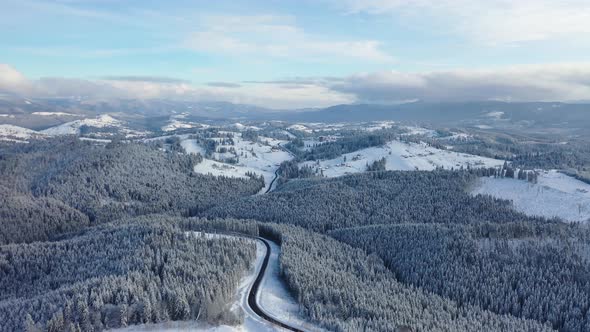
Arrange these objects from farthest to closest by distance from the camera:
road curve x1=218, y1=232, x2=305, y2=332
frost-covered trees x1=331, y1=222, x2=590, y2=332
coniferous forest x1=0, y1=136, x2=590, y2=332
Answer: frost-covered trees x1=331, y1=222, x2=590, y2=332, road curve x1=218, y1=232, x2=305, y2=332, coniferous forest x1=0, y1=136, x2=590, y2=332

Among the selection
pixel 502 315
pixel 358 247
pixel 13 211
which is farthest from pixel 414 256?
pixel 13 211

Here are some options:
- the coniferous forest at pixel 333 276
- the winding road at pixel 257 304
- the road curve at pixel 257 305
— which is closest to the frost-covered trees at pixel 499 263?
the coniferous forest at pixel 333 276

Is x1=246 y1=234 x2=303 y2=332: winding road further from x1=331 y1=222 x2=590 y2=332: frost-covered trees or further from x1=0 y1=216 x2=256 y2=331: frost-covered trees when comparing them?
x1=331 y1=222 x2=590 y2=332: frost-covered trees

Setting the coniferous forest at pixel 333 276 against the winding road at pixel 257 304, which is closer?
the coniferous forest at pixel 333 276

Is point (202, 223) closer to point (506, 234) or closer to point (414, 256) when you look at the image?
point (414, 256)

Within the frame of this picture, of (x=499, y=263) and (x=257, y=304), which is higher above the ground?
(x=257, y=304)

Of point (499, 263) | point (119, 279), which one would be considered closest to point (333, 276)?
point (119, 279)

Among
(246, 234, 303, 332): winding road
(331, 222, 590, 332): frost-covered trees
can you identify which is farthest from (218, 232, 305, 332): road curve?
(331, 222, 590, 332): frost-covered trees

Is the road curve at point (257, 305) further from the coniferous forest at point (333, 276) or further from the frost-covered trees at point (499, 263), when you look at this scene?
the frost-covered trees at point (499, 263)

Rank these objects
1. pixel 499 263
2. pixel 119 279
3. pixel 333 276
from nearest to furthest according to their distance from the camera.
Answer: pixel 119 279
pixel 333 276
pixel 499 263

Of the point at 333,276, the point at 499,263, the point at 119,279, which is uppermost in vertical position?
the point at 119,279

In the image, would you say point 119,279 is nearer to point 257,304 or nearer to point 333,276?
point 257,304

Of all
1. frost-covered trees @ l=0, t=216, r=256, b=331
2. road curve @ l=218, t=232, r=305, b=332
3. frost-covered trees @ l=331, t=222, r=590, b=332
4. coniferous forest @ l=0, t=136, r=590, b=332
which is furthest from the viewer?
frost-covered trees @ l=331, t=222, r=590, b=332

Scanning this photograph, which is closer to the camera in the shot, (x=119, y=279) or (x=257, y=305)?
(x=119, y=279)
